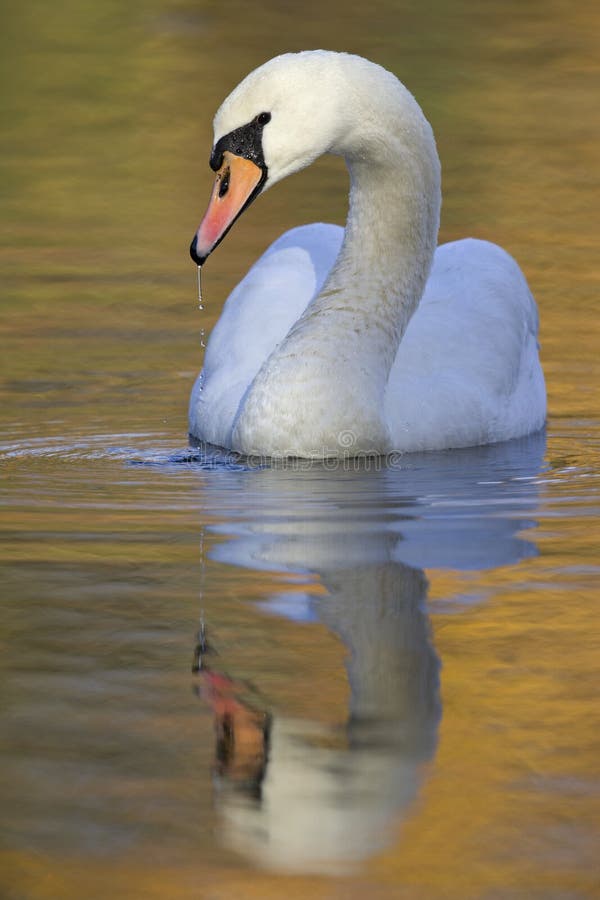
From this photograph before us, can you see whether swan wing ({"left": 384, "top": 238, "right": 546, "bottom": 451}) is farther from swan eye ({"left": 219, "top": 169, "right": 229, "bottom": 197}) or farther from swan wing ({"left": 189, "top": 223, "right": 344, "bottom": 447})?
swan eye ({"left": 219, "top": 169, "right": 229, "bottom": 197})

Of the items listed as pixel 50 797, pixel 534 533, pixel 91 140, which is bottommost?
pixel 91 140

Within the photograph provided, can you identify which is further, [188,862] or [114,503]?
[114,503]

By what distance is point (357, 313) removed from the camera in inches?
333

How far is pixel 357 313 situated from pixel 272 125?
120 cm

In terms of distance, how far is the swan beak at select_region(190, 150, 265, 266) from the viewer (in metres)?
7.43

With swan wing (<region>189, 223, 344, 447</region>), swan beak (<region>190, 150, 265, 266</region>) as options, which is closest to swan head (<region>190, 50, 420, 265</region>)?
swan beak (<region>190, 150, 265, 266</region>)

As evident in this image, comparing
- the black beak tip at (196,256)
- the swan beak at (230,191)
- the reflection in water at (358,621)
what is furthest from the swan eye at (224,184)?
the reflection in water at (358,621)

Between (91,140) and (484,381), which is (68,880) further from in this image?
(91,140)

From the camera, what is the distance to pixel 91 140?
18578mm

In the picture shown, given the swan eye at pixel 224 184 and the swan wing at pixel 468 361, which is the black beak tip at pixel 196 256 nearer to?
the swan eye at pixel 224 184

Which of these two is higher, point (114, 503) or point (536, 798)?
point (536, 798)

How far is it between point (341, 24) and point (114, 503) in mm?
19647

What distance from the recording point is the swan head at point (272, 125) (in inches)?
293

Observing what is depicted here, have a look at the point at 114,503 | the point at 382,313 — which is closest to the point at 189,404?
the point at 382,313
